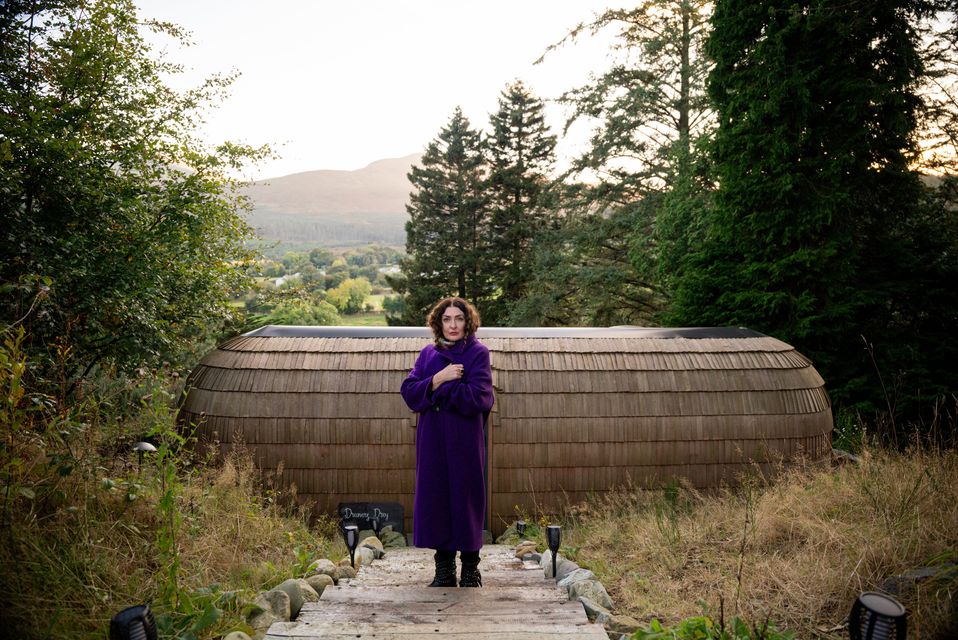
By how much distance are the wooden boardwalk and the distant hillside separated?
62.8 m

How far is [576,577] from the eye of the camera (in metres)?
3.88

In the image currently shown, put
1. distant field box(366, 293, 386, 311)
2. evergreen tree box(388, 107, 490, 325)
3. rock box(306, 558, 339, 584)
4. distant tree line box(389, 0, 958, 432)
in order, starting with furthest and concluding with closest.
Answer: distant field box(366, 293, 386, 311) → evergreen tree box(388, 107, 490, 325) → distant tree line box(389, 0, 958, 432) → rock box(306, 558, 339, 584)

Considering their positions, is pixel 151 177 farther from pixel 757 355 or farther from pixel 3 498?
Result: pixel 757 355

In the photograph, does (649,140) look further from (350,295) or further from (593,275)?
(350,295)

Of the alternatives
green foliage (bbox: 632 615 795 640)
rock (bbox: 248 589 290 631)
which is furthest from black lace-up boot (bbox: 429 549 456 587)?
green foliage (bbox: 632 615 795 640)

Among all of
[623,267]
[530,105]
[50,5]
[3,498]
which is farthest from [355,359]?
[530,105]

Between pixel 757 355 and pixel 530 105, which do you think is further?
pixel 530 105

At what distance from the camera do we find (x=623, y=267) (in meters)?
17.1

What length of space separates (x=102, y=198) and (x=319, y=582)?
572 centimetres

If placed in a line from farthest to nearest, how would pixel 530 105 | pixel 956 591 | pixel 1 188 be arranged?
pixel 530 105 → pixel 1 188 → pixel 956 591

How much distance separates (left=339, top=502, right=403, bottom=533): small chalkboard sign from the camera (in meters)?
6.20

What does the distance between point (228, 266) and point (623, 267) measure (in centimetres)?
1129

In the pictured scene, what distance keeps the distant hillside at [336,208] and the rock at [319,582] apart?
2467 inches

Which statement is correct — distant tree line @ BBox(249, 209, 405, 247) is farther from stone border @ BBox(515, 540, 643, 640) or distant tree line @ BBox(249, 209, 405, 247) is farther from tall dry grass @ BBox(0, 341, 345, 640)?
stone border @ BBox(515, 540, 643, 640)
